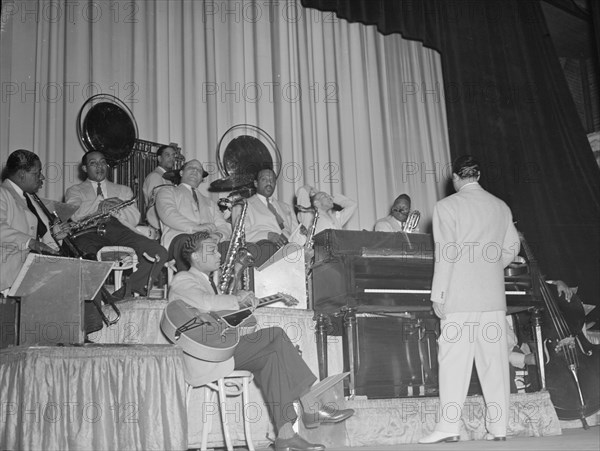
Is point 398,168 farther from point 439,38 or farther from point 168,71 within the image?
point 168,71

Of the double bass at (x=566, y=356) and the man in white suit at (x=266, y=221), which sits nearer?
the double bass at (x=566, y=356)

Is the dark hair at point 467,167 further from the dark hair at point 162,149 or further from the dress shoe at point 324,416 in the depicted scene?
the dark hair at point 162,149

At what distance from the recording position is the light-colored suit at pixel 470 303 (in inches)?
173

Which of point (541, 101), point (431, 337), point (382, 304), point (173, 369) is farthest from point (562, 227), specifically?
point (173, 369)

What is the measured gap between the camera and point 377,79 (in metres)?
8.92

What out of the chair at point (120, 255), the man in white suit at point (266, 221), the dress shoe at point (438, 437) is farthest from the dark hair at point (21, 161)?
the dress shoe at point (438, 437)

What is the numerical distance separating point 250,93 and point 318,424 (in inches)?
183

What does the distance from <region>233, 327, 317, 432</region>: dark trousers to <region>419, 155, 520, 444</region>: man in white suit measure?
2.79ft

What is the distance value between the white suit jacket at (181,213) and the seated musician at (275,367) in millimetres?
1611

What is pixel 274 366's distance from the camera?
4117 mm

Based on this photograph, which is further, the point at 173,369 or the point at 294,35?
the point at 294,35

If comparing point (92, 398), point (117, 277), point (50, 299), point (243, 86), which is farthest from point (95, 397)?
Result: point (243, 86)

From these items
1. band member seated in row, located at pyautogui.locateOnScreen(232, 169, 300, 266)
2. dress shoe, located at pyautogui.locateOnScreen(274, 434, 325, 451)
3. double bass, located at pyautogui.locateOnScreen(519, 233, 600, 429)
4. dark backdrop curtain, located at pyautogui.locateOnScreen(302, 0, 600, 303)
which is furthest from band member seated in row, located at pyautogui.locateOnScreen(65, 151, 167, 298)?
dark backdrop curtain, located at pyautogui.locateOnScreen(302, 0, 600, 303)

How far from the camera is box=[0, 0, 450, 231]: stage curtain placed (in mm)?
7105
